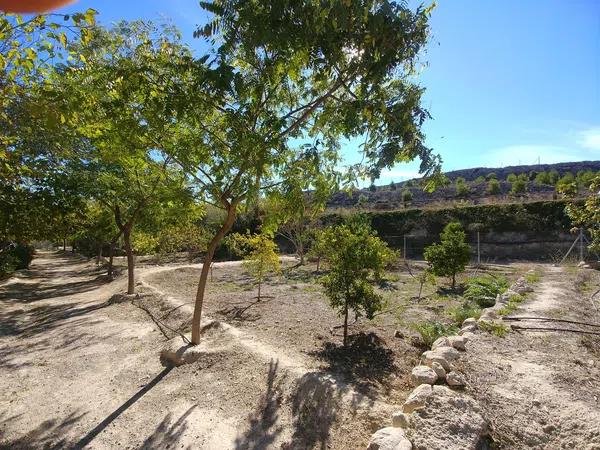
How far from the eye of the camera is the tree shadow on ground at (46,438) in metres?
4.36

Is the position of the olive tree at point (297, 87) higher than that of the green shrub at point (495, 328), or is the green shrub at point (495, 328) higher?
the olive tree at point (297, 87)

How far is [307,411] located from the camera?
4352 millimetres

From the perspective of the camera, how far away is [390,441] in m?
3.33

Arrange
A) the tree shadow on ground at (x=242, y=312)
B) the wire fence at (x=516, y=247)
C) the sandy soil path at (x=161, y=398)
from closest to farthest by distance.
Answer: the sandy soil path at (x=161, y=398), the tree shadow on ground at (x=242, y=312), the wire fence at (x=516, y=247)

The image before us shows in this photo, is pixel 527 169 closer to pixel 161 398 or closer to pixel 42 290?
pixel 42 290

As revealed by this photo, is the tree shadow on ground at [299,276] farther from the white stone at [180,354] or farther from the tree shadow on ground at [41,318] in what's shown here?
the white stone at [180,354]

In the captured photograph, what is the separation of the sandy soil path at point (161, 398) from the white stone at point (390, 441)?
38 cm

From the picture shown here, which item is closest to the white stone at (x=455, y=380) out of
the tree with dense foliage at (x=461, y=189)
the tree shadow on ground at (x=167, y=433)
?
the tree shadow on ground at (x=167, y=433)

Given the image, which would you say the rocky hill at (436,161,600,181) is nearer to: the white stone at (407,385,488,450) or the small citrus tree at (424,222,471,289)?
the small citrus tree at (424,222,471,289)

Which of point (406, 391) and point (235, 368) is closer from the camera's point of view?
point (406, 391)

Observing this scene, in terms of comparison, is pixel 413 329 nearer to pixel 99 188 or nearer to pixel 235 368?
pixel 235 368

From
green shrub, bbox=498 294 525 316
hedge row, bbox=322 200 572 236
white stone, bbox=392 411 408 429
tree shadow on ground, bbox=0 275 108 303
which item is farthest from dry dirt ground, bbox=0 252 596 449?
hedge row, bbox=322 200 572 236

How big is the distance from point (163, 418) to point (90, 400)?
1368mm

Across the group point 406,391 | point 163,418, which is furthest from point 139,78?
point 406,391
